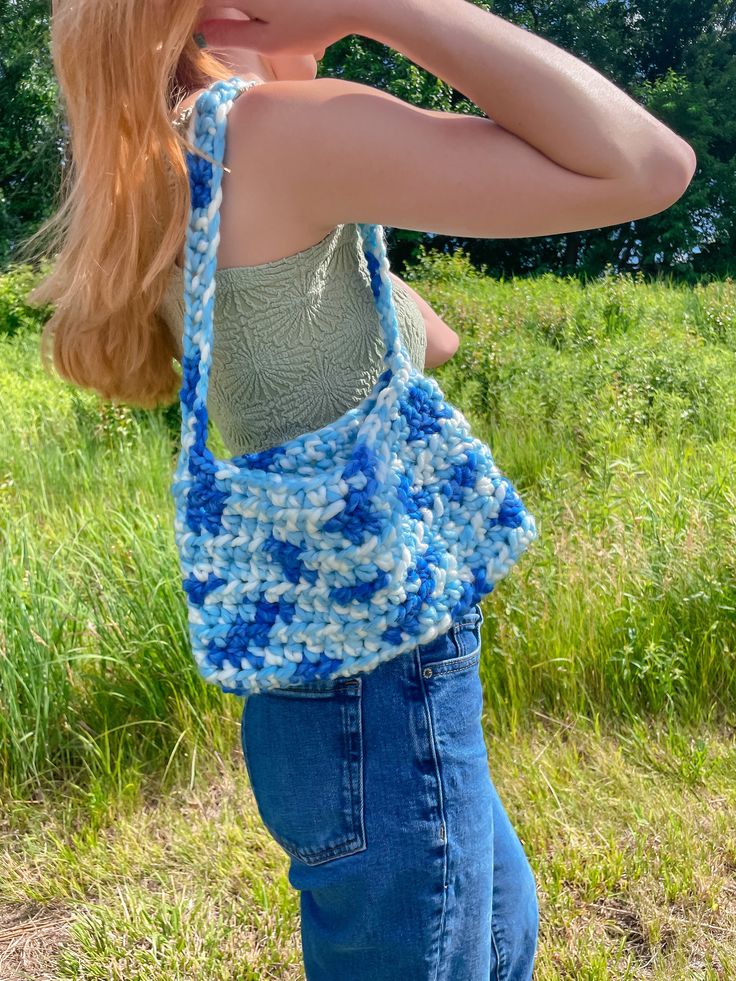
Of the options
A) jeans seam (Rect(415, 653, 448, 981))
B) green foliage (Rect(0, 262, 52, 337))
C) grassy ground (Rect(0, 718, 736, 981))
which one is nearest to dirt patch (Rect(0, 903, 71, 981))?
grassy ground (Rect(0, 718, 736, 981))

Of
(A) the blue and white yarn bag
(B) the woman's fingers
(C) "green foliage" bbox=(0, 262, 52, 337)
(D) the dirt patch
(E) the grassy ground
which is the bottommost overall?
(C) "green foliage" bbox=(0, 262, 52, 337)

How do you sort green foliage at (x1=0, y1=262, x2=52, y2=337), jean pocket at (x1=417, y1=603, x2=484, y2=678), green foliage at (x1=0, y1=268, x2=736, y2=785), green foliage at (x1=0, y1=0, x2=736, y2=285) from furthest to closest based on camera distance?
green foliage at (x1=0, y1=0, x2=736, y2=285)
green foliage at (x1=0, y1=262, x2=52, y2=337)
green foliage at (x1=0, y1=268, x2=736, y2=785)
jean pocket at (x1=417, y1=603, x2=484, y2=678)

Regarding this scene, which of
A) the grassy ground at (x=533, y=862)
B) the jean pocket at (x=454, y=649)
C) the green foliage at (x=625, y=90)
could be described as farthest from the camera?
the green foliage at (x=625, y=90)

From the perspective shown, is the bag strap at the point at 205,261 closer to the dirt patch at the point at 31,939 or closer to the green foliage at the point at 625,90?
the dirt patch at the point at 31,939

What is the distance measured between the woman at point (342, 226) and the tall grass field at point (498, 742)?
0.85 m

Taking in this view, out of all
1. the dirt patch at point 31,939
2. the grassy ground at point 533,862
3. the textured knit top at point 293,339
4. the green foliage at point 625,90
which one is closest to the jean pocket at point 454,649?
the textured knit top at point 293,339

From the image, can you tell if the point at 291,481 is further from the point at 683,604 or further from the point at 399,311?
the point at 683,604

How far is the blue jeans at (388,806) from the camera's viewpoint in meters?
0.96

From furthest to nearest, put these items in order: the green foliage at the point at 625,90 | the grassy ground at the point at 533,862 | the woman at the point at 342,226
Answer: the green foliage at the point at 625,90 → the grassy ground at the point at 533,862 → the woman at the point at 342,226

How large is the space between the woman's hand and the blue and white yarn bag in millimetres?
47

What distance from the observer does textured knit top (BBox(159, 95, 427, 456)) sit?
93 cm

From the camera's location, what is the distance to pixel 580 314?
6.14 m

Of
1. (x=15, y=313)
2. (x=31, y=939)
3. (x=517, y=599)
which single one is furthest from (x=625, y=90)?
(x=31, y=939)

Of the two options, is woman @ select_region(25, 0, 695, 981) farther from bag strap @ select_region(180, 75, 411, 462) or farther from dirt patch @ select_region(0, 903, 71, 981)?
dirt patch @ select_region(0, 903, 71, 981)
